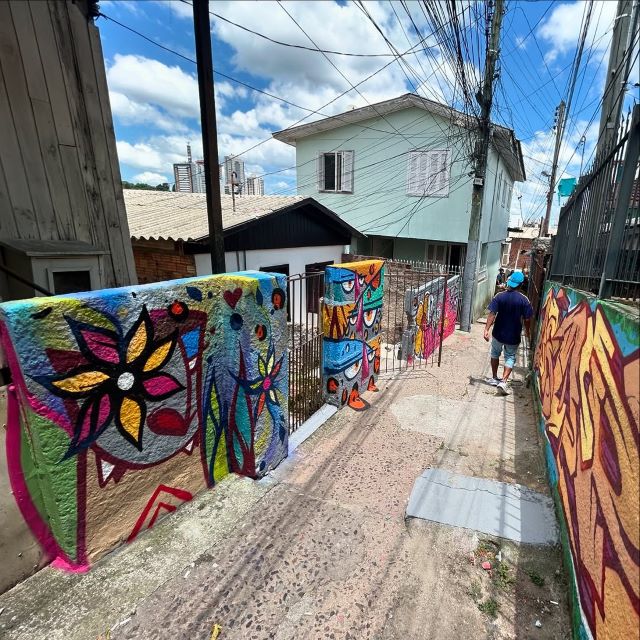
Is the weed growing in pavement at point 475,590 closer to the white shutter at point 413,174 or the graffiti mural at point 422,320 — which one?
the graffiti mural at point 422,320

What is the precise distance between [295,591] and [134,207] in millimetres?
11364

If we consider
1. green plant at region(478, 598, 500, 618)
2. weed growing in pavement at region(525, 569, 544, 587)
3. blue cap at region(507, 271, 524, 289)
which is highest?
blue cap at region(507, 271, 524, 289)

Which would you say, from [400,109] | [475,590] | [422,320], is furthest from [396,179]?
[475,590]

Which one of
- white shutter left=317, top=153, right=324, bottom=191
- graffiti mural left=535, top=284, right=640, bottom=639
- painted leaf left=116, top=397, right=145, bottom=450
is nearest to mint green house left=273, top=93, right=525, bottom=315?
white shutter left=317, top=153, right=324, bottom=191

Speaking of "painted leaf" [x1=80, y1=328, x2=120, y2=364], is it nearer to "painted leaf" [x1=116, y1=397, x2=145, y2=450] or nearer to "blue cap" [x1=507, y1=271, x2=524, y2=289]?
"painted leaf" [x1=116, y1=397, x2=145, y2=450]

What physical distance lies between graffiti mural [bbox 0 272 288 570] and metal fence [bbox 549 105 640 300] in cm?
256

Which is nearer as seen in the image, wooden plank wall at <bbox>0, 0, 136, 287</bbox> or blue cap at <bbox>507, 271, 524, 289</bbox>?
wooden plank wall at <bbox>0, 0, 136, 287</bbox>

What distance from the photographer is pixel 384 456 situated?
4000 millimetres

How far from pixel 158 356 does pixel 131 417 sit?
1.42 feet

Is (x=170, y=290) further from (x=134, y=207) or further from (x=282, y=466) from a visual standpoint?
(x=134, y=207)

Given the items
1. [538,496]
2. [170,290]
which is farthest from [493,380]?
[170,290]

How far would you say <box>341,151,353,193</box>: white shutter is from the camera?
14.0m

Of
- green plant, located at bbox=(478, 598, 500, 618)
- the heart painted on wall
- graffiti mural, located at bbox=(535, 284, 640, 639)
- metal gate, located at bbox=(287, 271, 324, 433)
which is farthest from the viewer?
metal gate, located at bbox=(287, 271, 324, 433)

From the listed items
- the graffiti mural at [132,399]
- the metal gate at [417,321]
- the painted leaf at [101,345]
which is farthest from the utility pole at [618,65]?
the painted leaf at [101,345]
